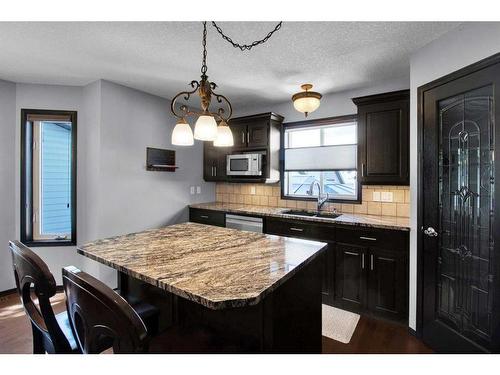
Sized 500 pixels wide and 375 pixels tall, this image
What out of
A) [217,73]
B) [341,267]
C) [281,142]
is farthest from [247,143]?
[341,267]

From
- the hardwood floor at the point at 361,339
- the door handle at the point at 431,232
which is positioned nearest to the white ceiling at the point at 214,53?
the door handle at the point at 431,232

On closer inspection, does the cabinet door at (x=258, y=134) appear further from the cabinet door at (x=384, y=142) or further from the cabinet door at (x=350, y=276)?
the cabinet door at (x=350, y=276)

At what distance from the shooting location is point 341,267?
2.66 metres

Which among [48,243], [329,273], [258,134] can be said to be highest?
[258,134]

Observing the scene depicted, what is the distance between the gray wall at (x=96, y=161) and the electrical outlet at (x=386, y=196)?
289cm

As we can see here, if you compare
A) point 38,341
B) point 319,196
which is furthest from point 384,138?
point 38,341

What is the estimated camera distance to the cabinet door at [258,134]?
3.56 metres

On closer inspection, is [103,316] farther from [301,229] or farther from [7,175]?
[7,175]

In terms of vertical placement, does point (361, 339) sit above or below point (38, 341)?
below

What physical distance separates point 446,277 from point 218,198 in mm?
3305

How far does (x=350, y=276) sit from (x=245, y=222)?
1367mm

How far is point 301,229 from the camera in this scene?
2.91 m

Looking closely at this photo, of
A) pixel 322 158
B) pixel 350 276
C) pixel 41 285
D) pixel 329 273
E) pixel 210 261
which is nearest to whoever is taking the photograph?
pixel 41 285
